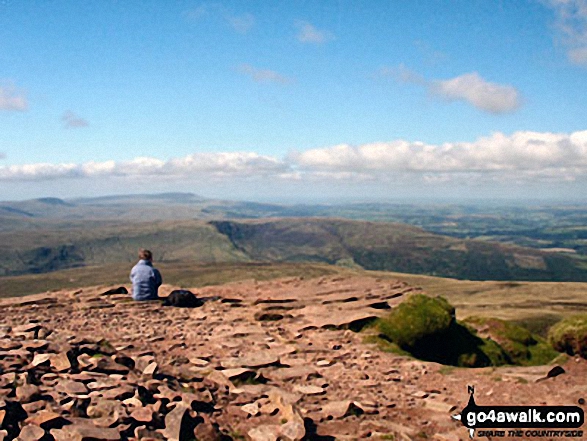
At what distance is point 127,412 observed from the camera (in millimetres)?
10289

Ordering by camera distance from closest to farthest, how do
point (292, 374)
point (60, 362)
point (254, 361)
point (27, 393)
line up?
point (27, 393), point (60, 362), point (292, 374), point (254, 361)

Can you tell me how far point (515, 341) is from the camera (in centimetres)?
2219

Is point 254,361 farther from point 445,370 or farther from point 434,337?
point 434,337

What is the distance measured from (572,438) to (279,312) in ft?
51.3

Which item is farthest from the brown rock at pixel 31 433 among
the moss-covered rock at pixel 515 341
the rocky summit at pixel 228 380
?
the moss-covered rock at pixel 515 341

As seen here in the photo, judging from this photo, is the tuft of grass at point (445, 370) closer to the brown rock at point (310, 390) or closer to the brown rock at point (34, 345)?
the brown rock at point (310, 390)

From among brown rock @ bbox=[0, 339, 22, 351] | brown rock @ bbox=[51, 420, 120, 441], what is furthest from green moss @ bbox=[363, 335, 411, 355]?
brown rock @ bbox=[0, 339, 22, 351]

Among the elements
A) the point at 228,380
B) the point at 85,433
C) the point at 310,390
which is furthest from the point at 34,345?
the point at 310,390

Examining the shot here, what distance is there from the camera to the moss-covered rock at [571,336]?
18.6m

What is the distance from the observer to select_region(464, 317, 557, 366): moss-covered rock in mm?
20828

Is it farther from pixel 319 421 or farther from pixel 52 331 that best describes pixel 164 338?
pixel 319 421

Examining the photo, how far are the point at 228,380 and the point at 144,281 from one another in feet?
44.7

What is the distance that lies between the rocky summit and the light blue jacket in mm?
1704

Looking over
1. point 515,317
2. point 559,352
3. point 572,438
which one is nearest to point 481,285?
point 515,317
